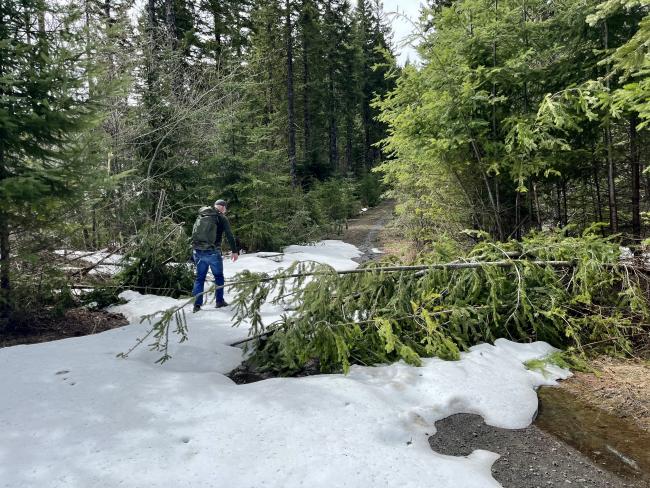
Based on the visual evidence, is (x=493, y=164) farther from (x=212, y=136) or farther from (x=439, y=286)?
(x=212, y=136)

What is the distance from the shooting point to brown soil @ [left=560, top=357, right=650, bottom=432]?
13.3 ft

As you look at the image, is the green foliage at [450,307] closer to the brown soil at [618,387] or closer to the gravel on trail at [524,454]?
the brown soil at [618,387]

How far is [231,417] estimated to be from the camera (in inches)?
143

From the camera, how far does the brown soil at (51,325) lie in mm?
6473

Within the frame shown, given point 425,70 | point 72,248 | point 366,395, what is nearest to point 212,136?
point 72,248

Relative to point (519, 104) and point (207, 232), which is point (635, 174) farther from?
point (207, 232)

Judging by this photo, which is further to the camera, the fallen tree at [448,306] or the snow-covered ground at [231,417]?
the fallen tree at [448,306]

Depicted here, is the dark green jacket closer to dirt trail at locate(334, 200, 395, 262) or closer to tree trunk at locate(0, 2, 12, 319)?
tree trunk at locate(0, 2, 12, 319)

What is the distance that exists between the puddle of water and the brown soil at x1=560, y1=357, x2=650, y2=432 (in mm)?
139

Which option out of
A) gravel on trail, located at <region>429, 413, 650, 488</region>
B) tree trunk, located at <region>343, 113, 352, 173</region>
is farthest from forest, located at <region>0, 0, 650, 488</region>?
tree trunk, located at <region>343, 113, 352, 173</region>

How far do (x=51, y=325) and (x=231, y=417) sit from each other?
523 cm

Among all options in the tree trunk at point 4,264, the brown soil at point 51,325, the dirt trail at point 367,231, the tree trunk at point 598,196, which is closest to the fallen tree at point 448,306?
the brown soil at point 51,325

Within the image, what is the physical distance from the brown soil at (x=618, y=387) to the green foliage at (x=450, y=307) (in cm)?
28

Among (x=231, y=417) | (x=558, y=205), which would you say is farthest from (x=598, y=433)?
(x=558, y=205)
